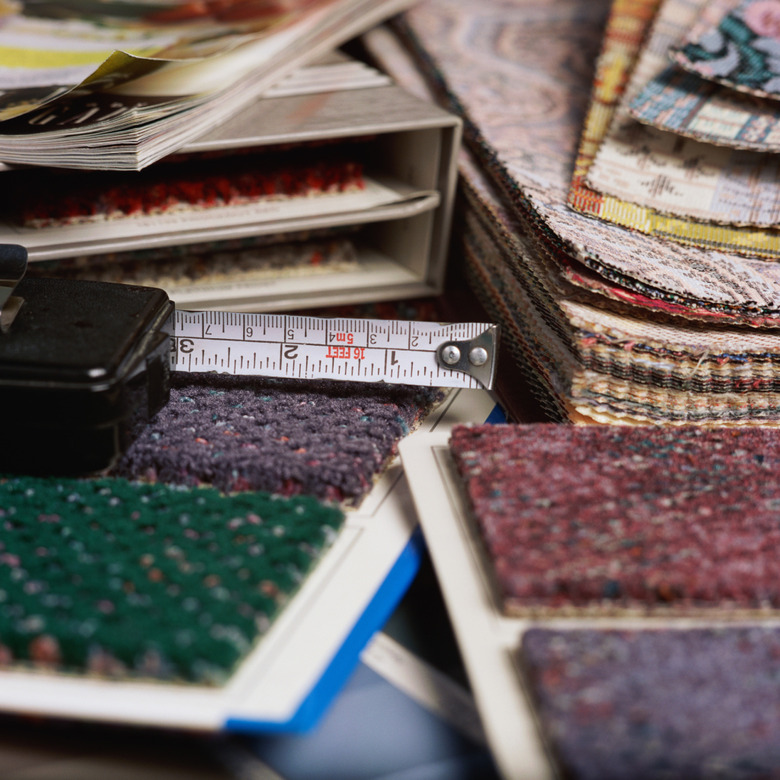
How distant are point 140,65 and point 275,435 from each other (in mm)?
390

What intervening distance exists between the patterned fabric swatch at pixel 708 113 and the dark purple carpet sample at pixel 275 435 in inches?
15.5

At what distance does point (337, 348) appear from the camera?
0.77 metres

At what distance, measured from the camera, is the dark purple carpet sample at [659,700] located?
0.44m

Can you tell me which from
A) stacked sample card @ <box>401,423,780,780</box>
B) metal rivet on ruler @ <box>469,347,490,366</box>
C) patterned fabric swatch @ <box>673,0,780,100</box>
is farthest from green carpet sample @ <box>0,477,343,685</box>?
patterned fabric swatch @ <box>673,0,780,100</box>

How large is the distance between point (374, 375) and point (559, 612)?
1.00 ft

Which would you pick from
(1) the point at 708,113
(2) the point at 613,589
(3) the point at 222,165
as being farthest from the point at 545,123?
(2) the point at 613,589

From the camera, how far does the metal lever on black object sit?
0.65m

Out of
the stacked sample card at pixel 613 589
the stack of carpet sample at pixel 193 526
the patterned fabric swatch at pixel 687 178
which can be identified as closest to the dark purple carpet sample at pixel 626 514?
the stacked sample card at pixel 613 589

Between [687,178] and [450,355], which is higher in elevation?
[687,178]

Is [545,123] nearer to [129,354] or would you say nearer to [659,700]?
[129,354]

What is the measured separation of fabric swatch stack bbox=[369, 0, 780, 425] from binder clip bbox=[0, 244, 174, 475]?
36cm

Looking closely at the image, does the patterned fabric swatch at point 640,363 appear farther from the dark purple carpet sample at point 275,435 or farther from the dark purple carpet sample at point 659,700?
the dark purple carpet sample at point 659,700

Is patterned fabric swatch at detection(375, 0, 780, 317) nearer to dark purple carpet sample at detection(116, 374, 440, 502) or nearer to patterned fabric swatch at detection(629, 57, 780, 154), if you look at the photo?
patterned fabric swatch at detection(629, 57, 780, 154)

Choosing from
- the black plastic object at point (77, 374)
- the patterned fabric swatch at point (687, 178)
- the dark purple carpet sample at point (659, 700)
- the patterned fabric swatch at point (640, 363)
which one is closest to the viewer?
the dark purple carpet sample at point (659, 700)
